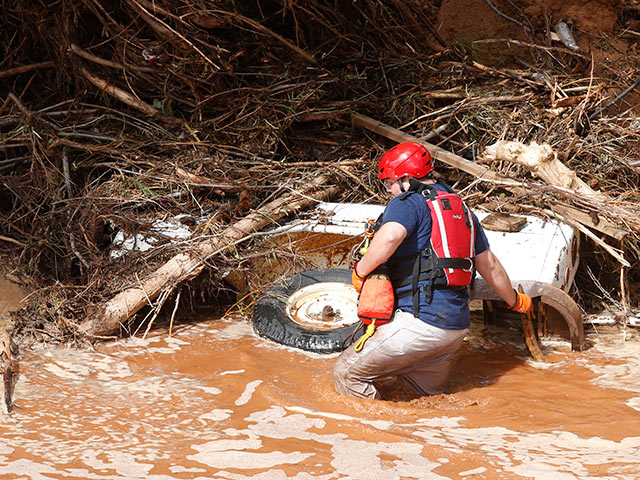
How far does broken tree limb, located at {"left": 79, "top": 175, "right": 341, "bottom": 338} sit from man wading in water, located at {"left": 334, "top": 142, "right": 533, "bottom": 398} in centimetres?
169

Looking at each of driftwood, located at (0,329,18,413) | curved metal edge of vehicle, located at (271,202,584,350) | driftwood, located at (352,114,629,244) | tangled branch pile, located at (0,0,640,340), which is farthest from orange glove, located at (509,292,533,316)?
driftwood, located at (0,329,18,413)

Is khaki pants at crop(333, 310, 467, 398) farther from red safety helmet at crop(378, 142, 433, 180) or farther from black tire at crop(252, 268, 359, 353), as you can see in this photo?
red safety helmet at crop(378, 142, 433, 180)

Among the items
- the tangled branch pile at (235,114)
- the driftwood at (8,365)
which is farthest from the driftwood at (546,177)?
the driftwood at (8,365)

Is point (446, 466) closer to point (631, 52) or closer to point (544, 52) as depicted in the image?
point (544, 52)

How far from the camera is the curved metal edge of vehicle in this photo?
14.7 ft

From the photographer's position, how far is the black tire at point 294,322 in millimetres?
4715

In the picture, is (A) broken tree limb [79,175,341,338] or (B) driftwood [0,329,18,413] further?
(A) broken tree limb [79,175,341,338]

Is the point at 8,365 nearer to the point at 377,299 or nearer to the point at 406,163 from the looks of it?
the point at 377,299

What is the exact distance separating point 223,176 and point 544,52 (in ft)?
12.8

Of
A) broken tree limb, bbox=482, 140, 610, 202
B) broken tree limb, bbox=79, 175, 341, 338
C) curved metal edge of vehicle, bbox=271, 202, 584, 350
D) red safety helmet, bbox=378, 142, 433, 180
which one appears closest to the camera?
red safety helmet, bbox=378, 142, 433, 180

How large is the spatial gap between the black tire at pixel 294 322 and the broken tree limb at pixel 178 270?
0.57 meters

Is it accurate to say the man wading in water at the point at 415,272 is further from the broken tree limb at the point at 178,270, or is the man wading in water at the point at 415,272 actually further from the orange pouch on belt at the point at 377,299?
the broken tree limb at the point at 178,270

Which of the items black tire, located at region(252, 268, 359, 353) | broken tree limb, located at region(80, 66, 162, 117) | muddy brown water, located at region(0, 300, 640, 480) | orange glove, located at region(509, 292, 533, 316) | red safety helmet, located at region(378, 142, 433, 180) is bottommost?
muddy brown water, located at region(0, 300, 640, 480)

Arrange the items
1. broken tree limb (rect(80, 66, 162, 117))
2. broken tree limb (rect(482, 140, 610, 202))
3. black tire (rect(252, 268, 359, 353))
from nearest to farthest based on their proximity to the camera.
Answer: black tire (rect(252, 268, 359, 353)) < broken tree limb (rect(482, 140, 610, 202)) < broken tree limb (rect(80, 66, 162, 117))
